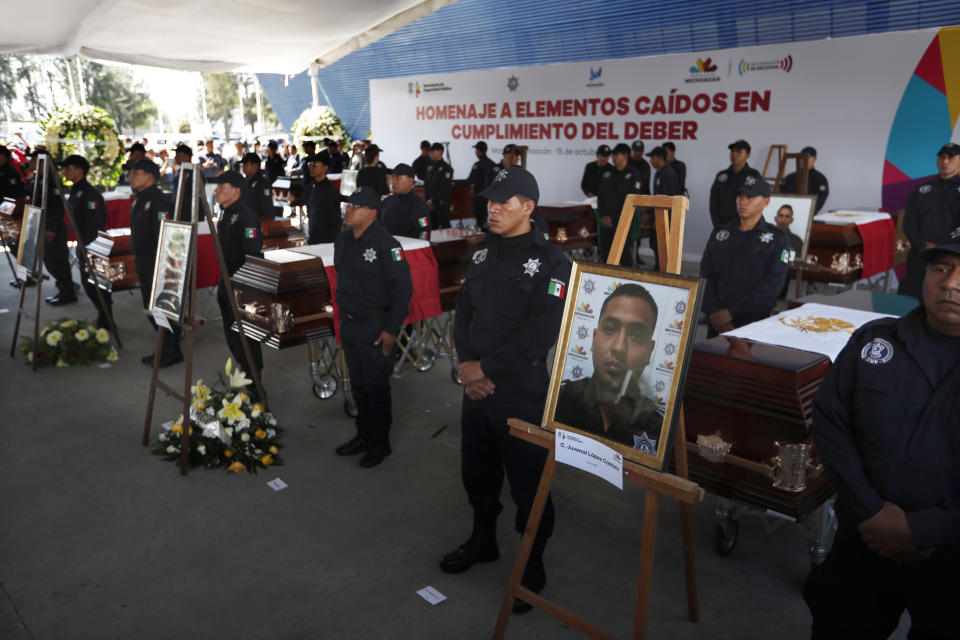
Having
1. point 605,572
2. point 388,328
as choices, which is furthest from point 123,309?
point 605,572

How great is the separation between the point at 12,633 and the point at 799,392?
281 cm

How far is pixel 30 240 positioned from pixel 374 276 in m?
3.52

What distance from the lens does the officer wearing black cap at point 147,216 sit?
5.13 m

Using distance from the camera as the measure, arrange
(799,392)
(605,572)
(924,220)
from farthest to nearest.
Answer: (924,220) < (605,572) < (799,392)

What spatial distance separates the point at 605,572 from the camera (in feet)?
9.07

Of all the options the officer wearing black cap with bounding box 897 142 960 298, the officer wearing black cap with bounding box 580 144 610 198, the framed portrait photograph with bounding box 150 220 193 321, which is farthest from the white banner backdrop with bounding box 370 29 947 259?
the framed portrait photograph with bounding box 150 220 193 321

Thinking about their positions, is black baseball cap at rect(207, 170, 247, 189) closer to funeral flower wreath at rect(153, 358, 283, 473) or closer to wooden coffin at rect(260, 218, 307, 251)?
funeral flower wreath at rect(153, 358, 283, 473)

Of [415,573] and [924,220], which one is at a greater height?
[924,220]

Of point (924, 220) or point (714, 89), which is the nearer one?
point (924, 220)

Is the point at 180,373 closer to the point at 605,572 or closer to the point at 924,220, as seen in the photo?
the point at 605,572

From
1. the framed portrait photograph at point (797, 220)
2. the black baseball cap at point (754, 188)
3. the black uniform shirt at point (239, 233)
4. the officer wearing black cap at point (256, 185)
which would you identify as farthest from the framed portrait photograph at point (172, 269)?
the framed portrait photograph at point (797, 220)

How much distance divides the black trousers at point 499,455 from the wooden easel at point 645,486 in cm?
31

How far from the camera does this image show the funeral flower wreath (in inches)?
146

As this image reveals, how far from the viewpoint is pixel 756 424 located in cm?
245
